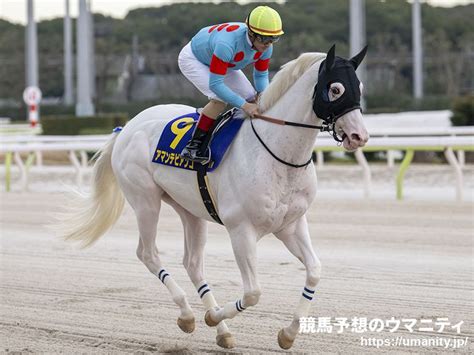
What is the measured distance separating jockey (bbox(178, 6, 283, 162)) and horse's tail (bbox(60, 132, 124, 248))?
1.04 meters

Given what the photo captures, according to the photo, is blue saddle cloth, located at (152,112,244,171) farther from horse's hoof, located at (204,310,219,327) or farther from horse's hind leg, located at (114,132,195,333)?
horse's hoof, located at (204,310,219,327)

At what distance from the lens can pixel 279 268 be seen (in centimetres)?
723

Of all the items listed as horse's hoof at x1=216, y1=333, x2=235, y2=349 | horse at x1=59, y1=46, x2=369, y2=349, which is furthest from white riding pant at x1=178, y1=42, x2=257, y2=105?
horse's hoof at x1=216, y1=333, x2=235, y2=349

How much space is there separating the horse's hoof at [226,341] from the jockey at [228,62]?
888 mm

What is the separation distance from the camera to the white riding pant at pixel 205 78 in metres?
5.25

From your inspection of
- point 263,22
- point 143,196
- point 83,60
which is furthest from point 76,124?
point 263,22

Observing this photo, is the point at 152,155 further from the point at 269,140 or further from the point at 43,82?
the point at 43,82

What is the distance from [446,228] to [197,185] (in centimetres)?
453

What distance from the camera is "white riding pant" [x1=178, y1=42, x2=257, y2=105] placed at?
207 inches

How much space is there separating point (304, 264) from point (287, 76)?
2.99 feet

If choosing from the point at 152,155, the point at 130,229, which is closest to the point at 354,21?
the point at 130,229

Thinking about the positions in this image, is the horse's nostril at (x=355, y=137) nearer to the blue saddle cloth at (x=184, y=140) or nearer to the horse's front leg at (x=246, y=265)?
A: the horse's front leg at (x=246, y=265)

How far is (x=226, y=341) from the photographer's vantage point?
4.84 metres

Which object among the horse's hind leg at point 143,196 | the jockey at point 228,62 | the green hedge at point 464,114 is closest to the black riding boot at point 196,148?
the jockey at point 228,62
